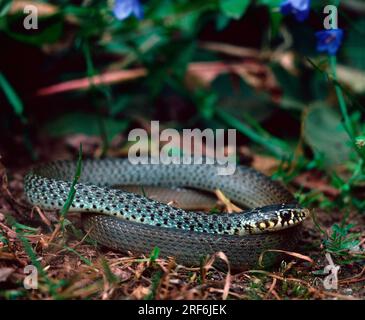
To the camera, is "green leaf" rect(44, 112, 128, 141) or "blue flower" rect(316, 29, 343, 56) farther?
"green leaf" rect(44, 112, 128, 141)

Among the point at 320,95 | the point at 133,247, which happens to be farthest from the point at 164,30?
the point at 133,247

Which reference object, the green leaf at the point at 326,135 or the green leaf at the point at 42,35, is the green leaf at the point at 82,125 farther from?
the green leaf at the point at 326,135

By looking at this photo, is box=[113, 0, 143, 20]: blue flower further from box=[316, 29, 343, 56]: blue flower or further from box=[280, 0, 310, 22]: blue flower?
box=[316, 29, 343, 56]: blue flower

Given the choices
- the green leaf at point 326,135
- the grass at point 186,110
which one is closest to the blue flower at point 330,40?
the grass at point 186,110

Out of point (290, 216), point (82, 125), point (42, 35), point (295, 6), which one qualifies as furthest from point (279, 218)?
point (82, 125)

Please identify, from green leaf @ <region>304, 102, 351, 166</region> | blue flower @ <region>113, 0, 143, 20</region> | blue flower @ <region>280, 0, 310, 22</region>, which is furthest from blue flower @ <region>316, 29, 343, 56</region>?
blue flower @ <region>113, 0, 143, 20</region>

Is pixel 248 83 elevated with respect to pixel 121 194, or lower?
elevated
